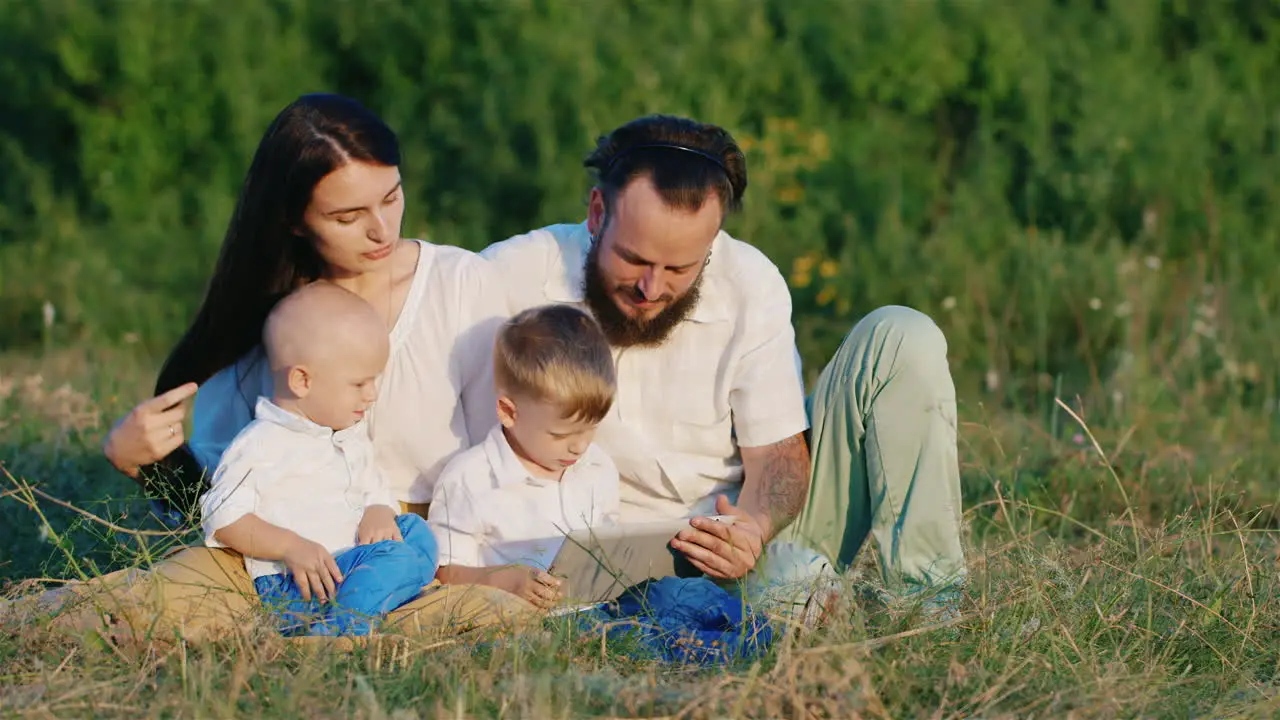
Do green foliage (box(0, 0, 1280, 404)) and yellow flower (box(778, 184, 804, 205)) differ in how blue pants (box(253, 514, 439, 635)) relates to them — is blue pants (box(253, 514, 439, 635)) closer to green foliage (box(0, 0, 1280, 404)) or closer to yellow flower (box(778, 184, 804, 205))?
green foliage (box(0, 0, 1280, 404))

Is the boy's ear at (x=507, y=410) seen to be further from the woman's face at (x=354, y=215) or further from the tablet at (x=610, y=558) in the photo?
the woman's face at (x=354, y=215)

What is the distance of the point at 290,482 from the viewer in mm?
3744

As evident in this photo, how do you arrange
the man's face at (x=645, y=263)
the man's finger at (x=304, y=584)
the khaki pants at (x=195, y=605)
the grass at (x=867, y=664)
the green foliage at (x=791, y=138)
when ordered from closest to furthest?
the grass at (x=867, y=664) → the khaki pants at (x=195, y=605) → the man's finger at (x=304, y=584) → the man's face at (x=645, y=263) → the green foliage at (x=791, y=138)

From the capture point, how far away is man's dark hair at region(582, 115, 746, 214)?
3.99 m

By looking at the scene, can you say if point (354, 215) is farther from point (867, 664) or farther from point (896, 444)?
point (867, 664)

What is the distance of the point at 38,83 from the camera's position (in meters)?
9.55

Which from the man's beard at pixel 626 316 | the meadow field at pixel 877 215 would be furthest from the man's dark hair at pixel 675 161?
the meadow field at pixel 877 215

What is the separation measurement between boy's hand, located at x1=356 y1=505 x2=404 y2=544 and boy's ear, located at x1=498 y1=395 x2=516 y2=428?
14.2 inches

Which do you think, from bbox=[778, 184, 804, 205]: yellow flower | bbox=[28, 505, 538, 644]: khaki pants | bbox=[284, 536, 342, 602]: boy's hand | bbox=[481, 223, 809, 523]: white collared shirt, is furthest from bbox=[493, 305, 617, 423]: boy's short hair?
bbox=[778, 184, 804, 205]: yellow flower

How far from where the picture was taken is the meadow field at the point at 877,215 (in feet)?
12.6

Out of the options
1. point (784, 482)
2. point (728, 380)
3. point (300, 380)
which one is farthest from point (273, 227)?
point (784, 482)

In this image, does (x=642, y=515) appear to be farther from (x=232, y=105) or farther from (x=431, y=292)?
(x=232, y=105)

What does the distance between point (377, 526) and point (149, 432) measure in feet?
1.92

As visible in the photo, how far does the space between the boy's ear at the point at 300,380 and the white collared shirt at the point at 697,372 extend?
0.66 metres
